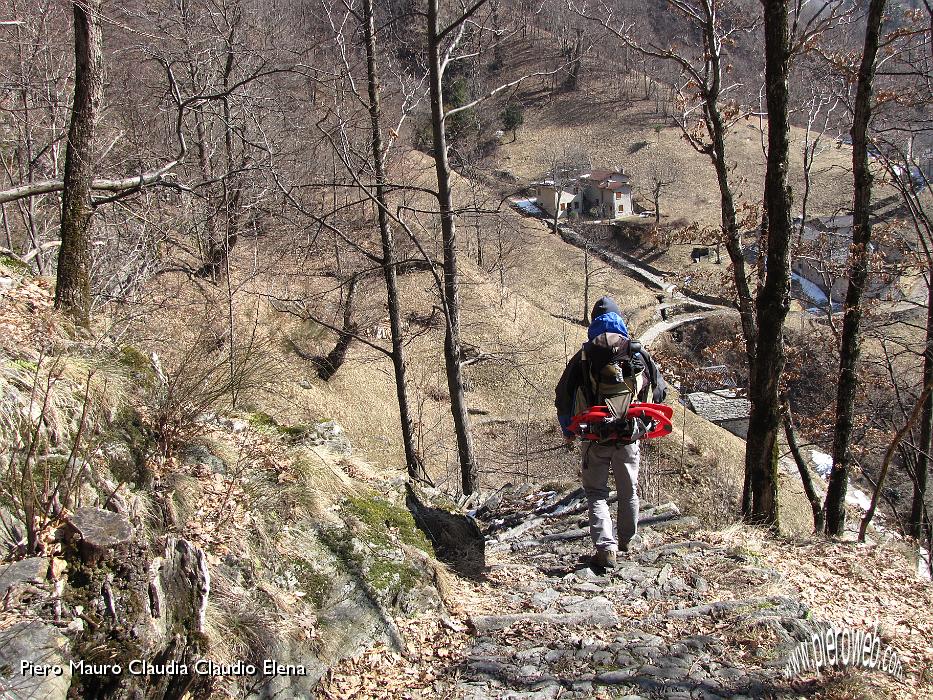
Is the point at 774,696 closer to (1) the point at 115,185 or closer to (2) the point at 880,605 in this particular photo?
(2) the point at 880,605

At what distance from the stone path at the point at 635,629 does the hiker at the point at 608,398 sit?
0.41m

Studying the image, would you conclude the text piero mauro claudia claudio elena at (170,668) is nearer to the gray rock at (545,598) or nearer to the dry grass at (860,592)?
the gray rock at (545,598)

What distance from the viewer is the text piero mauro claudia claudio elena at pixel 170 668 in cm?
278

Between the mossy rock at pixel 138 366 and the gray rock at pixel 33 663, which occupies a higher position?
the mossy rock at pixel 138 366

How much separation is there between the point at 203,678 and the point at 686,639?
2741 millimetres

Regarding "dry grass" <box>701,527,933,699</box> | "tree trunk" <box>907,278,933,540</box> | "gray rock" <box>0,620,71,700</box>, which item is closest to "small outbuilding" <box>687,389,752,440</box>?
"tree trunk" <box>907,278,933,540</box>

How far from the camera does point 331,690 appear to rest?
12.0 ft

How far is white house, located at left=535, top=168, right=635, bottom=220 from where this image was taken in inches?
2046

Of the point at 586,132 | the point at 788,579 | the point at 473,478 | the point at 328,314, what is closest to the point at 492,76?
the point at 586,132

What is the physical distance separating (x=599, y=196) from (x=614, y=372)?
49.7 meters

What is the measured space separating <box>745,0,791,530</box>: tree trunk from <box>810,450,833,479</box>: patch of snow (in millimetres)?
17895

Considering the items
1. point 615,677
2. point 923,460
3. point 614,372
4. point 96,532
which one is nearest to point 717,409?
point 923,460

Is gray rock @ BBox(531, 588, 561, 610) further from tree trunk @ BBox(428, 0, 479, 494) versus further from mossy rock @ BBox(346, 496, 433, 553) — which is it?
tree trunk @ BBox(428, 0, 479, 494)

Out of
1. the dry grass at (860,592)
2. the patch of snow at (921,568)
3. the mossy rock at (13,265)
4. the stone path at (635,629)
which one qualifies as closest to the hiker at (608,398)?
the stone path at (635,629)
